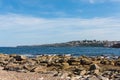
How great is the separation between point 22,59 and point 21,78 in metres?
21.0

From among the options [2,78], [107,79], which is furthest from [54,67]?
[2,78]

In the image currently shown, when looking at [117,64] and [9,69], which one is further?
[117,64]

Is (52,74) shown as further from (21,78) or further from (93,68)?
(93,68)

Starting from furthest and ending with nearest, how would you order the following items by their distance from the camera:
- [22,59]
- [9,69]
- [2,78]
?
[22,59]
[9,69]
[2,78]

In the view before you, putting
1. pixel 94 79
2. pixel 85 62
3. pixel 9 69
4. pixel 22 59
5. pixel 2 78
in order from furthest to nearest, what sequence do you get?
pixel 22 59, pixel 85 62, pixel 9 69, pixel 94 79, pixel 2 78

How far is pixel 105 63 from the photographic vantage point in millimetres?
47688

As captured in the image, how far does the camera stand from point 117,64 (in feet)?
154

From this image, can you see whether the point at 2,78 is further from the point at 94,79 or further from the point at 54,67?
the point at 54,67

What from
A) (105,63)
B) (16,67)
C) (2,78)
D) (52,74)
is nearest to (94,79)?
(52,74)

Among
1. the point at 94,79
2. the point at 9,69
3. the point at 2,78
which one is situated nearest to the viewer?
the point at 2,78

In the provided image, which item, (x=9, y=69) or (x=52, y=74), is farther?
(x=9, y=69)

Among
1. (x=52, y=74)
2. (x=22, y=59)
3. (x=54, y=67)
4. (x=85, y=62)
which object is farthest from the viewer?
(x=22, y=59)

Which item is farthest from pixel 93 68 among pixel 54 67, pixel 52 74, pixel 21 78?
pixel 21 78

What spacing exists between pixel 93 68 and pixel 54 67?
4885mm
